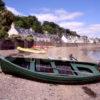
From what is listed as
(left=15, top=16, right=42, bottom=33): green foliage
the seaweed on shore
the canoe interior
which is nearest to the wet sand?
the seaweed on shore

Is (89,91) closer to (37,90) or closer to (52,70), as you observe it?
(37,90)

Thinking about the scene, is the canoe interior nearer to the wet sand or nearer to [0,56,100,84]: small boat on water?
[0,56,100,84]: small boat on water

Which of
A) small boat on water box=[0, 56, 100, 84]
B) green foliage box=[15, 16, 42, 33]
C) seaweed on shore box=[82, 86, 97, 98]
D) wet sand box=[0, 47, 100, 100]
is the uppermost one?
green foliage box=[15, 16, 42, 33]

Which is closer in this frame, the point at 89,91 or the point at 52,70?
the point at 89,91

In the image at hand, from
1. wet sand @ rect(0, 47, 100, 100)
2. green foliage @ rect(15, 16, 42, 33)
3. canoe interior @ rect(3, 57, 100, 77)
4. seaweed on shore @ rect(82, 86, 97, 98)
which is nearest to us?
wet sand @ rect(0, 47, 100, 100)

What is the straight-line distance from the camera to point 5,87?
1795 cm

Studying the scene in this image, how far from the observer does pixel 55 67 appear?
22109 millimetres

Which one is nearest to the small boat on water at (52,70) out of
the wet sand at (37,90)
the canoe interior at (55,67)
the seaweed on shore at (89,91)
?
the canoe interior at (55,67)

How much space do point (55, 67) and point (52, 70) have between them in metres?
0.32

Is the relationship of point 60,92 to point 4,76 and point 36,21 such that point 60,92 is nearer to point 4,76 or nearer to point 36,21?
point 4,76

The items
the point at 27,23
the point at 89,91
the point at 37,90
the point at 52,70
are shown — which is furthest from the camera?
the point at 27,23

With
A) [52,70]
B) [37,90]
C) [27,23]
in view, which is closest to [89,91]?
[37,90]

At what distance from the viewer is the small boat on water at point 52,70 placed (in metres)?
20.5

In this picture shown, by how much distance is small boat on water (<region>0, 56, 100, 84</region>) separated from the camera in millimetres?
20500
